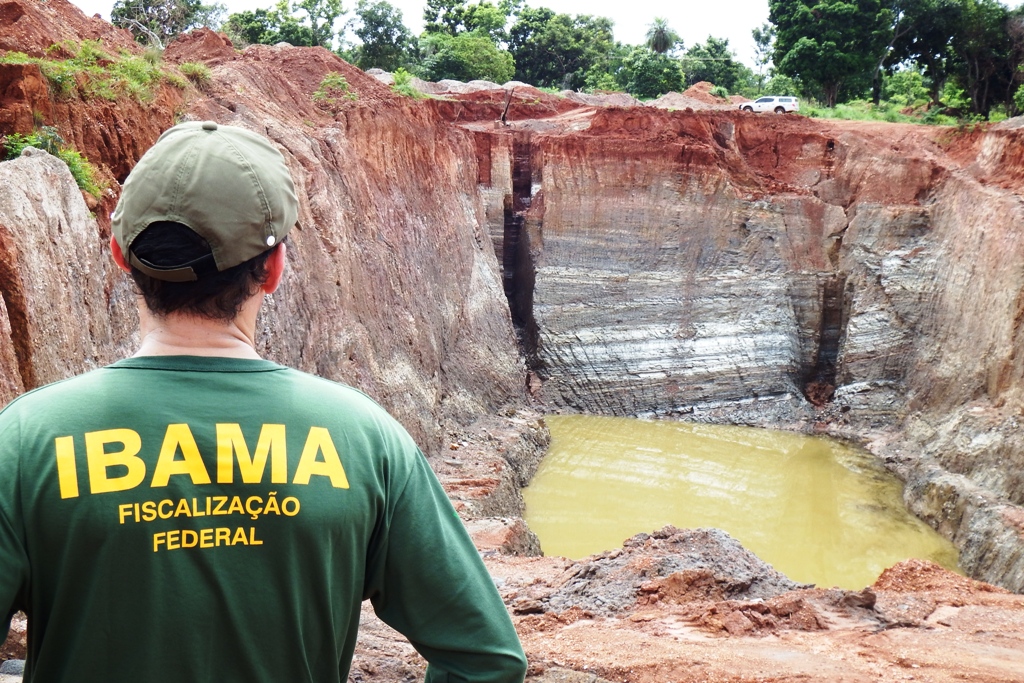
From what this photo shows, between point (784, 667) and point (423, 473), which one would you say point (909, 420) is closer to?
point (784, 667)

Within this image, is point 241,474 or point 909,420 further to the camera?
point 909,420

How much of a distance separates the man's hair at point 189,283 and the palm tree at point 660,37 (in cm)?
4996

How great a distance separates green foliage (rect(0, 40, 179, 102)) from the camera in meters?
8.54

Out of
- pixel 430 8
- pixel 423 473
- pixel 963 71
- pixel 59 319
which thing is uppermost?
pixel 430 8

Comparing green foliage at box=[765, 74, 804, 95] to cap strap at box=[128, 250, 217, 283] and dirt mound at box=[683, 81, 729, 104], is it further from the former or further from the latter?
cap strap at box=[128, 250, 217, 283]

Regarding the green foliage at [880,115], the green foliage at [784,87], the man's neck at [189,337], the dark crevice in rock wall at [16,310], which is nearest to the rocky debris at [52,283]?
the dark crevice in rock wall at [16,310]

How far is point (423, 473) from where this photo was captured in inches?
72.7

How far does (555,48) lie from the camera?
44.3 meters

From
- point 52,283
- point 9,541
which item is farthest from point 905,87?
point 9,541

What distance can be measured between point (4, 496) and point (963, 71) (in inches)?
1300

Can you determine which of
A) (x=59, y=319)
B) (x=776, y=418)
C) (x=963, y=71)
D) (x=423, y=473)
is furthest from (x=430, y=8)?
(x=423, y=473)

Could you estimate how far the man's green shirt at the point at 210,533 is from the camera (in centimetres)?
159

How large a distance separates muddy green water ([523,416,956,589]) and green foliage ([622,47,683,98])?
971 inches

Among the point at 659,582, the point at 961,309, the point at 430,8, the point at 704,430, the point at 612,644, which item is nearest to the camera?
the point at 612,644
